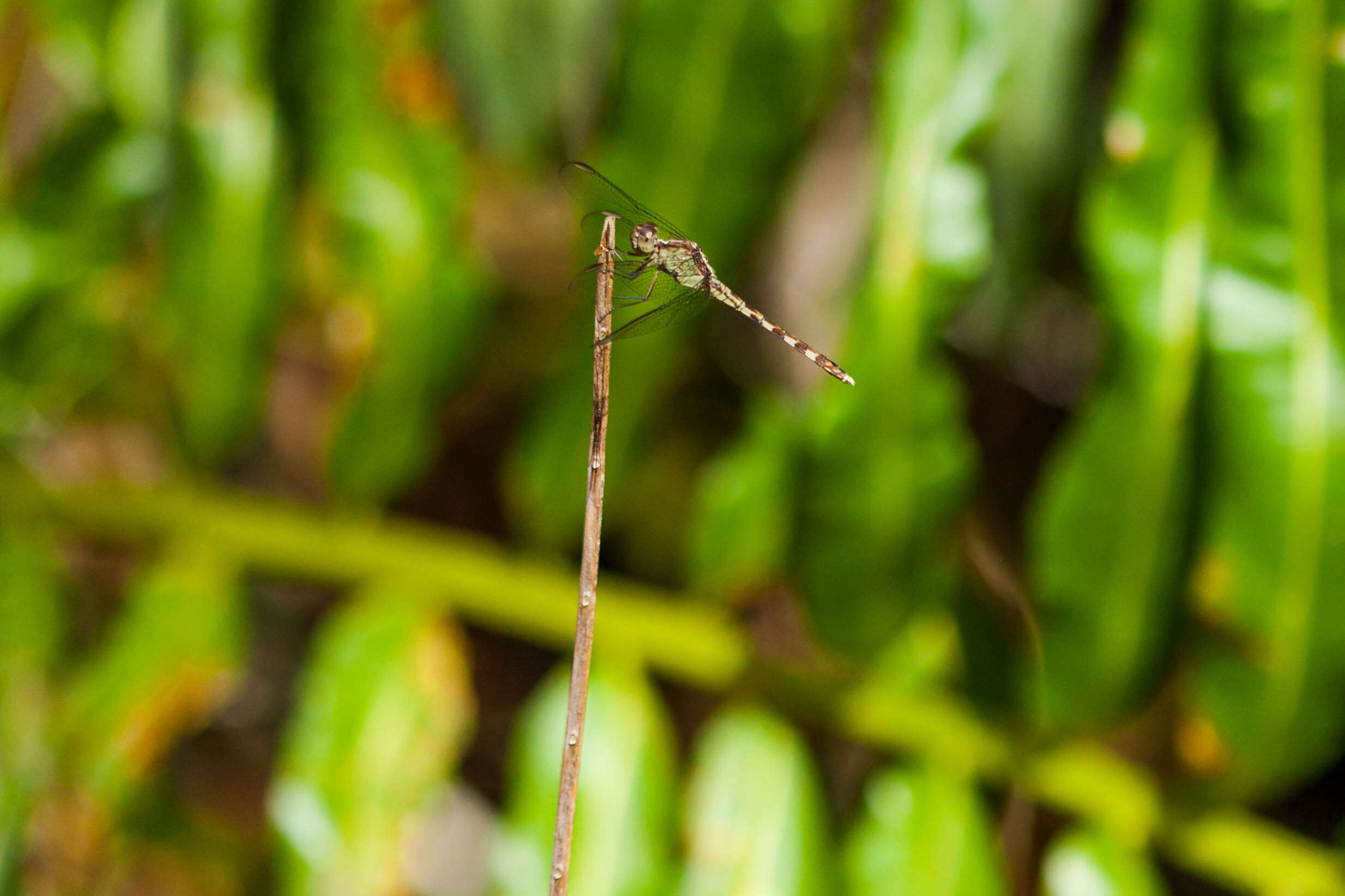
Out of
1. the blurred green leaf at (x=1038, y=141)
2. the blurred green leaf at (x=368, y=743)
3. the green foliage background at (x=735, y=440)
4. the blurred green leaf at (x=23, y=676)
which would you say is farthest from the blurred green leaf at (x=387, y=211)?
the blurred green leaf at (x=1038, y=141)

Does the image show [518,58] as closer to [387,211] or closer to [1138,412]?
[387,211]

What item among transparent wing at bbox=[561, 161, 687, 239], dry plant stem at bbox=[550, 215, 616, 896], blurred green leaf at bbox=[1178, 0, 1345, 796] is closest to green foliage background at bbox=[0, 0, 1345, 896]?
blurred green leaf at bbox=[1178, 0, 1345, 796]

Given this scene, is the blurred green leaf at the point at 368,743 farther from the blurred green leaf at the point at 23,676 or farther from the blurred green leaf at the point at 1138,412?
the blurred green leaf at the point at 1138,412

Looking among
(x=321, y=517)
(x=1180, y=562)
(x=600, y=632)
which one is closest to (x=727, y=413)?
(x=600, y=632)

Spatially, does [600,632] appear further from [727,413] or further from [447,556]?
[727,413]

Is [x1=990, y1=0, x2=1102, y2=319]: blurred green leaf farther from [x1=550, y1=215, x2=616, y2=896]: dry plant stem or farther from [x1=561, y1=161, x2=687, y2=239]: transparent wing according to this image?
[x1=550, y1=215, x2=616, y2=896]: dry plant stem

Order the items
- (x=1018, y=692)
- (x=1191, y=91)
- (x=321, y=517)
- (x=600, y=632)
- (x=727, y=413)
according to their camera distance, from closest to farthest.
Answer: (x=1191, y=91)
(x=1018, y=692)
(x=600, y=632)
(x=321, y=517)
(x=727, y=413)

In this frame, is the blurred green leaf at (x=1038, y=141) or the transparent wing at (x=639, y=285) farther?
the blurred green leaf at (x=1038, y=141)
